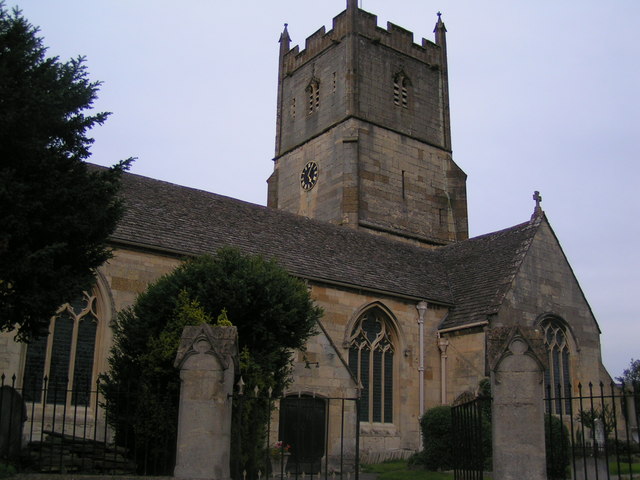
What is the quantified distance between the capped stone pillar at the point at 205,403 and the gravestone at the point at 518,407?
3572mm

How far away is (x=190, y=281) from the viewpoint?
52.0 feet

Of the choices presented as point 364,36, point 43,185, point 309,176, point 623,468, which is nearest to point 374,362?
point 623,468

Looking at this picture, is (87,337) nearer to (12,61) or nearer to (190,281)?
→ (190,281)

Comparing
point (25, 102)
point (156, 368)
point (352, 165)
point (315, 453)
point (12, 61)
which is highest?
point (352, 165)

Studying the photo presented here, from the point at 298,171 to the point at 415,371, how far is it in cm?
1844

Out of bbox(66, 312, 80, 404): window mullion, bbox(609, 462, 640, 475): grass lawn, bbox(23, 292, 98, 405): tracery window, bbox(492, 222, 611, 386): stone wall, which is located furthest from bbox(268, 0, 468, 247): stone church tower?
bbox(609, 462, 640, 475): grass lawn

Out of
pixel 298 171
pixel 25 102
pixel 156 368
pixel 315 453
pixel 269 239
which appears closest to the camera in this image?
pixel 25 102

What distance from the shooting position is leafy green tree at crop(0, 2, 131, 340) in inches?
408

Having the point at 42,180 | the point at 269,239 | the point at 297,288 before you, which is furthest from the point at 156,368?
the point at 269,239

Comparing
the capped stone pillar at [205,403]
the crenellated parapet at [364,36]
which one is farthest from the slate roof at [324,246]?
the crenellated parapet at [364,36]

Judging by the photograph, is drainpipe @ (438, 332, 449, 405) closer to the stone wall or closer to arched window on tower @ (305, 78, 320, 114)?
the stone wall

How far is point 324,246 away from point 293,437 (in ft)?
28.5

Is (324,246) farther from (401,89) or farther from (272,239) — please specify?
(401,89)

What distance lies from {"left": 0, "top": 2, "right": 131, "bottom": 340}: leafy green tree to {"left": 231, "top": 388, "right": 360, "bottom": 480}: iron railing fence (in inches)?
141
